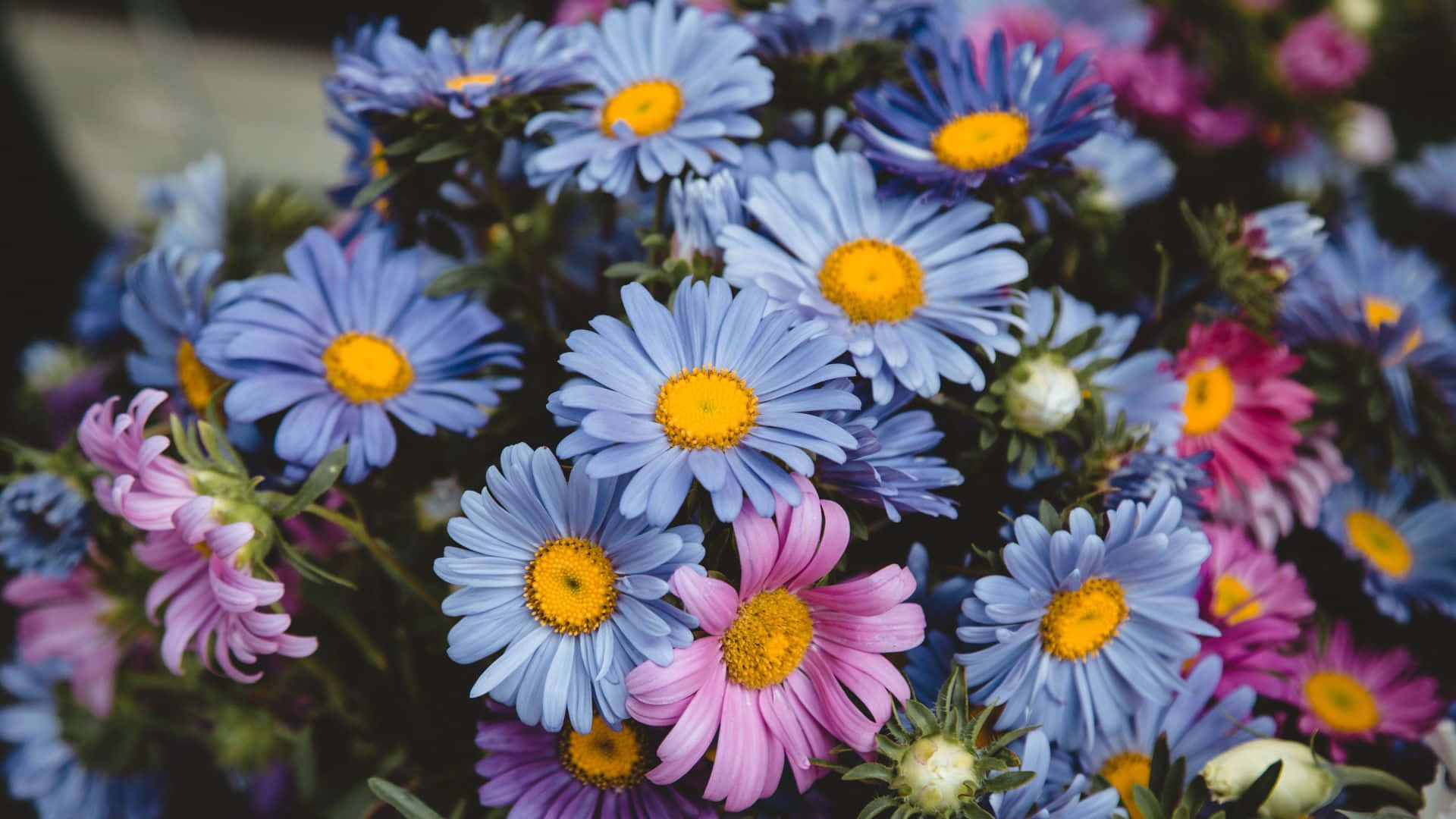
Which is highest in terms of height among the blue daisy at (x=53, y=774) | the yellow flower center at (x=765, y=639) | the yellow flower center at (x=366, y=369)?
the yellow flower center at (x=366, y=369)

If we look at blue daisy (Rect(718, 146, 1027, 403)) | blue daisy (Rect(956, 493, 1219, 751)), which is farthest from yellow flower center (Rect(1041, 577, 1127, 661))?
blue daisy (Rect(718, 146, 1027, 403))

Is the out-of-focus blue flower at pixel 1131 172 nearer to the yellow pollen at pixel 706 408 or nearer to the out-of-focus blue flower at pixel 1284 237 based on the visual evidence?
the out-of-focus blue flower at pixel 1284 237

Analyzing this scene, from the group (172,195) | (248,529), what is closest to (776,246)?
(248,529)

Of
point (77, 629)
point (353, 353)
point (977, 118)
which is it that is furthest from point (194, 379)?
point (977, 118)

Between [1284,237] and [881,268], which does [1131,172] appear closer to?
[1284,237]

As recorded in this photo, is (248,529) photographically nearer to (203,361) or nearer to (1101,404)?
(203,361)

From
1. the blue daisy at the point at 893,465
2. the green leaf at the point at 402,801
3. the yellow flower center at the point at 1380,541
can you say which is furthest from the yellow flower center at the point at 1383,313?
the green leaf at the point at 402,801
